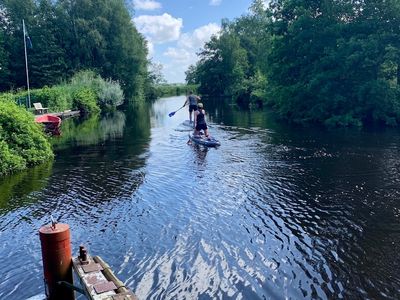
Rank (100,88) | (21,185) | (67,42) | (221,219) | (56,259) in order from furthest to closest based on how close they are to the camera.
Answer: (67,42), (100,88), (21,185), (221,219), (56,259)

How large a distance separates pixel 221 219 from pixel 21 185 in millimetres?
7357

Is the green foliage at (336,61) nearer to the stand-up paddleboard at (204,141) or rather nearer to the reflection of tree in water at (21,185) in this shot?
the stand-up paddleboard at (204,141)

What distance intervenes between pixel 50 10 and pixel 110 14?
389 inches

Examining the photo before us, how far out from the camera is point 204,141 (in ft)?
66.9

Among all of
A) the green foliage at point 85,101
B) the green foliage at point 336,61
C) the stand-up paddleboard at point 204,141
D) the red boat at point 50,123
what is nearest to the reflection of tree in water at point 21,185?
the stand-up paddleboard at point 204,141

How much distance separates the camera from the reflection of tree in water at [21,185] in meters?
12.0

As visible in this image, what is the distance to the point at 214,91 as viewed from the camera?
273 ft

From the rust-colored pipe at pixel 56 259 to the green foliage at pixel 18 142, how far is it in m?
9.74

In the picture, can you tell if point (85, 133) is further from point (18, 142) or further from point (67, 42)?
point (67, 42)

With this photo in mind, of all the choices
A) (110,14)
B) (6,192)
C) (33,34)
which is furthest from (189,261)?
(33,34)

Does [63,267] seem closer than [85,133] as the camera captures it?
Yes

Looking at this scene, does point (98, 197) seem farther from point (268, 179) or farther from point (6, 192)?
point (268, 179)

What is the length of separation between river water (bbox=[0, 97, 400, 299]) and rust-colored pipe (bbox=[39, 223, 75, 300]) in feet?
2.92

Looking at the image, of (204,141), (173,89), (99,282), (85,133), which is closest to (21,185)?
(99,282)
